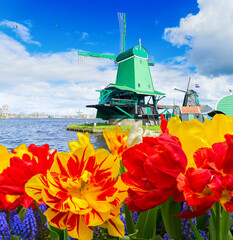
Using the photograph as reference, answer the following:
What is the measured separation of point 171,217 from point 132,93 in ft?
85.7

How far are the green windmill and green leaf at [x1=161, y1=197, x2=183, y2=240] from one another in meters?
24.6

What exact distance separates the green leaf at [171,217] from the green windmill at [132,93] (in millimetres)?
24574

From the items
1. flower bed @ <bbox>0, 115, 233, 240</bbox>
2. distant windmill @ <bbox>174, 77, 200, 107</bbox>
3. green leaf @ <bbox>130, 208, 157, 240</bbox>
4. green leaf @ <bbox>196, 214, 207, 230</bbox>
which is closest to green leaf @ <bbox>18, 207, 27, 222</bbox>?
flower bed @ <bbox>0, 115, 233, 240</bbox>

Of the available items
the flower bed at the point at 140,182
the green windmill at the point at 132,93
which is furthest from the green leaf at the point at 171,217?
the green windmill at the point at 132,93

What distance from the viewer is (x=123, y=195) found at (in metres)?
0.57

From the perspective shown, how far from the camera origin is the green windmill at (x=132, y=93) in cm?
2625

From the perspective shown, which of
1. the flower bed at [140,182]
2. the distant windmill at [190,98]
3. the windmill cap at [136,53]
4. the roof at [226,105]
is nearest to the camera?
the flower bed at [140,182]

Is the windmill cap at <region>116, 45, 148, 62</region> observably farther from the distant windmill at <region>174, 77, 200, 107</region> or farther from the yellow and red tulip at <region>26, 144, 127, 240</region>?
the yellow and red tulip at <region>26, 144, 127, 240</region>

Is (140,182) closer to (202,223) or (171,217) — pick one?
(171,217)

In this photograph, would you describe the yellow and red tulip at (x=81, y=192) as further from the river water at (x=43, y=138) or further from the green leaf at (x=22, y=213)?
the river water at (x=43, y=138)

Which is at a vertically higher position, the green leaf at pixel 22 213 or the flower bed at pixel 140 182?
the flower bed at pixel 140 182

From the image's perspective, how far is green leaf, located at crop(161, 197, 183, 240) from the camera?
566 mm

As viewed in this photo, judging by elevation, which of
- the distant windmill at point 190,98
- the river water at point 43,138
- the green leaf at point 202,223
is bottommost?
the river water at point 43,138

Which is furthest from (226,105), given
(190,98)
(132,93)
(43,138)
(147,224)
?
(147,224)
